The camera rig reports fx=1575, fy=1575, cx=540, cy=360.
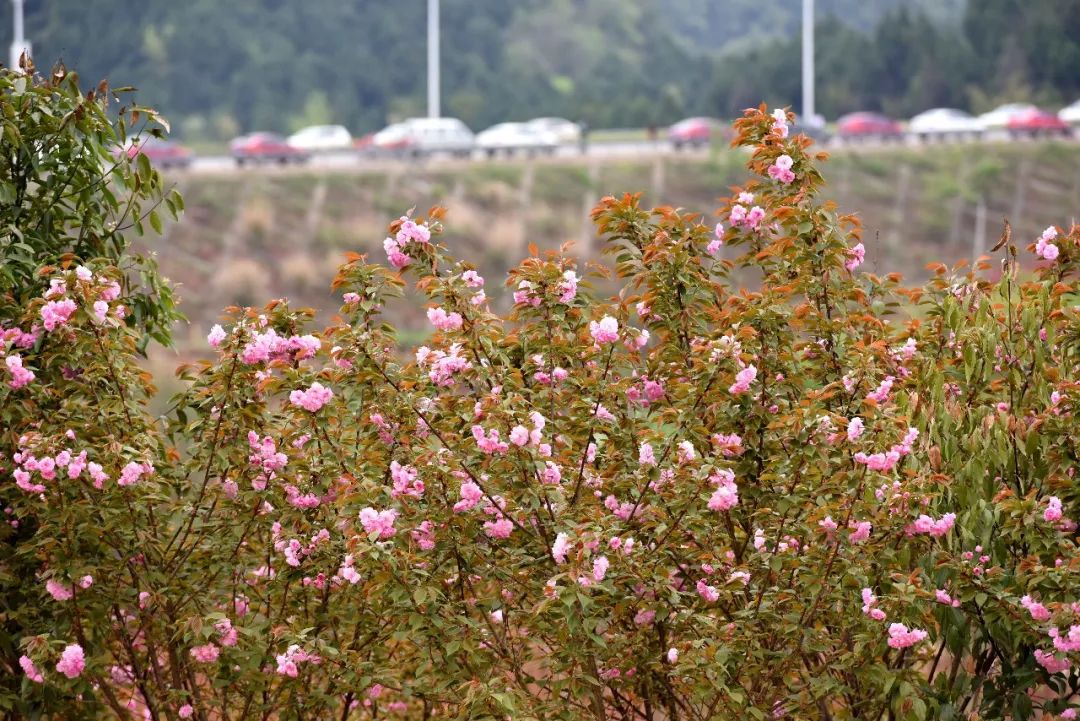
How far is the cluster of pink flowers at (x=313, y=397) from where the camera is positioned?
4758 mm

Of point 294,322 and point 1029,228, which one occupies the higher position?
point 294,322

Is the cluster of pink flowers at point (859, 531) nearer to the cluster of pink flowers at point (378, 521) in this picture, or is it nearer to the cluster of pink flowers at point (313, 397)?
the cluster of pink flowers at point (378, 521)

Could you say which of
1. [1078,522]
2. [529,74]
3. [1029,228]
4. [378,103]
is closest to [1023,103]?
[1029,228]

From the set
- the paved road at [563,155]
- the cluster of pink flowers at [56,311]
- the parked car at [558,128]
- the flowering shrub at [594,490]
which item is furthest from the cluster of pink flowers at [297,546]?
the parked car at [558,128]

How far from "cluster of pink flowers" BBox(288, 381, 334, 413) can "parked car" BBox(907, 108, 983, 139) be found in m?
42.8

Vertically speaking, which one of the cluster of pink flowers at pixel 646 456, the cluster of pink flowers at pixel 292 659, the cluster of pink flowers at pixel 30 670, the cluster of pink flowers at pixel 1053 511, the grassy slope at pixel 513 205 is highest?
the cluster of pink flowers at pixel 646 456

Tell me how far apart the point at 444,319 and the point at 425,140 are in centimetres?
3872

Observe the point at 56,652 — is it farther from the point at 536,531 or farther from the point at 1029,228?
the point at 1029,228

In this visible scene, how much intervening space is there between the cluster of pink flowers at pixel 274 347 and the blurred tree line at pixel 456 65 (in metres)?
45.6

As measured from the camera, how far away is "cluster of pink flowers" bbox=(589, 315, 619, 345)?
452 centimetres

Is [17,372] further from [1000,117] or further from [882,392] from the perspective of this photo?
[1000,117]

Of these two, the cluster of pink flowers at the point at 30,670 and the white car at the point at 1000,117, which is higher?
the white car at the point at 1000,117

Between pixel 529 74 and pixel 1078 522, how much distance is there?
53.4 metres

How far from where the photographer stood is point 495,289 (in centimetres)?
3441
